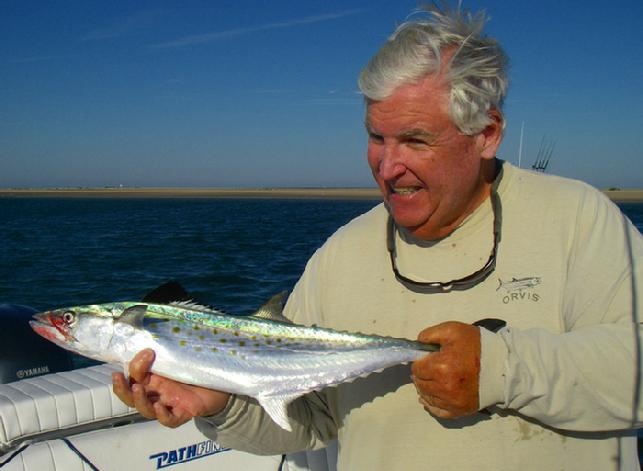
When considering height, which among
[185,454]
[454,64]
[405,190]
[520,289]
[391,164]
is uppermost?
[454,64]

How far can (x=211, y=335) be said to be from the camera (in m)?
2.87

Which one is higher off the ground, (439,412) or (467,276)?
(467,276)

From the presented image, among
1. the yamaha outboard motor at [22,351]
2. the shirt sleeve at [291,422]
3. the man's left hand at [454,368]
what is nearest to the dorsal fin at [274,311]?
the shirt sleeve at [291,422]

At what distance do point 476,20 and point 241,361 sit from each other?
186cm

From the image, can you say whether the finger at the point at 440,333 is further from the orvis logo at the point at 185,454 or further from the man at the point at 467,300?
the orvis logo at the point at 185,454

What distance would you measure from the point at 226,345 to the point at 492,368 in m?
1.30

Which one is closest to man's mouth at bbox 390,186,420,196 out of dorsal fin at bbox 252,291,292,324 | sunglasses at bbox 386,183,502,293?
sunglasses at bbox 386,183,502,293

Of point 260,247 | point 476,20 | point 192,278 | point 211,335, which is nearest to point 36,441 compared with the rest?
point 211,335

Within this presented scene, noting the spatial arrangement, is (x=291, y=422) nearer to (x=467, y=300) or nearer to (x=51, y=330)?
(x=467, y=300)

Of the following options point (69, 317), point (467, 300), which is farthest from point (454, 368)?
point (69, 317)

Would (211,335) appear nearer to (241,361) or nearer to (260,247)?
(241,361)

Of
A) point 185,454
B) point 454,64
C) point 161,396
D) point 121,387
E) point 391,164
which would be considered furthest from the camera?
point 185,454

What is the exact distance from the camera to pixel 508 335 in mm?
2168

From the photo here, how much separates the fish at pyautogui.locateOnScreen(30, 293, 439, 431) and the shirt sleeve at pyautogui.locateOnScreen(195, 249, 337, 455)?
13cm
